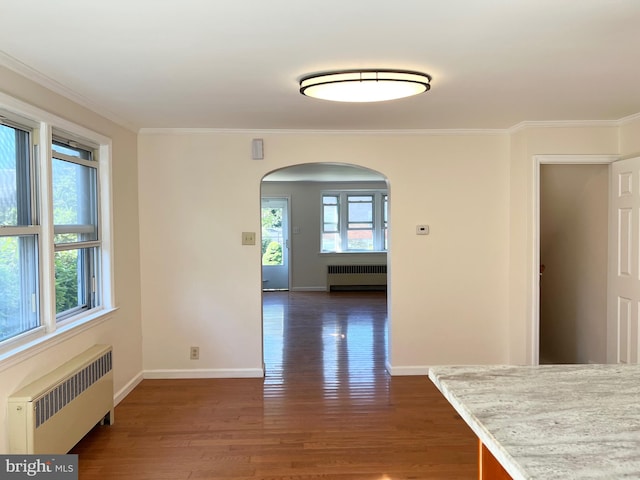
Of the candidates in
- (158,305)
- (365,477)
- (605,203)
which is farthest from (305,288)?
(365,477)

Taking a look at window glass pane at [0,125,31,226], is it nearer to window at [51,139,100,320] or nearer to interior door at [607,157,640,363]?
window at [51,139,100,320]

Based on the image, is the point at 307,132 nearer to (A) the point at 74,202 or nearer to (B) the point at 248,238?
(B) the point at 248,238

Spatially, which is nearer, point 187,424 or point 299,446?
point 299,446

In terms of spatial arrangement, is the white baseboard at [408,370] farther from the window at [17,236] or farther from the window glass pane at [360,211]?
the window glass pane at [360,211]

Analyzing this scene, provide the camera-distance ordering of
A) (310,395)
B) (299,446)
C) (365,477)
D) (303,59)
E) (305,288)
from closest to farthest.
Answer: (303,59) → (365,477) → (299,446) → (310,395) → (305,288)

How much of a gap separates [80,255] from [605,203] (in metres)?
4.17

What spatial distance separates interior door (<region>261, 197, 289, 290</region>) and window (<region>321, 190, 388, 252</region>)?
0.80 meters

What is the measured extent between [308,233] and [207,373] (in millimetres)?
5894

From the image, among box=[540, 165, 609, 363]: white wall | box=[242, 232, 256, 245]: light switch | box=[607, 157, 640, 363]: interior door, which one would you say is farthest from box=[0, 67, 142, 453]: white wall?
box=[607, 157, 640, 363]: interior door

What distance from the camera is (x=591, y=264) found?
14.8ft

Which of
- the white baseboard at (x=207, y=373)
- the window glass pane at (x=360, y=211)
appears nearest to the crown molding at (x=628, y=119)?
the white baseboard at (x=207, y=373)

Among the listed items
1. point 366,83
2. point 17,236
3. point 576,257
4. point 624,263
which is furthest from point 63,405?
point 576,257

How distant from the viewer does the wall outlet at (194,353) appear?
459cm

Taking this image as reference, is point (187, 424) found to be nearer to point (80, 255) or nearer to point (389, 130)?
point (80, 255)
